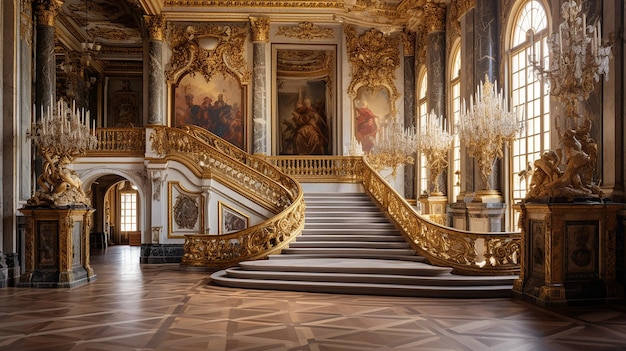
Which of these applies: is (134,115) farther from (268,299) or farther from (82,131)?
(268,299)

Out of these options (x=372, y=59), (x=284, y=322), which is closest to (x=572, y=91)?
(x=284, y=322)

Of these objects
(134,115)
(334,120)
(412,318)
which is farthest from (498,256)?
(134,115)

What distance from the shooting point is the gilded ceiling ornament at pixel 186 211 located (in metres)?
15.6

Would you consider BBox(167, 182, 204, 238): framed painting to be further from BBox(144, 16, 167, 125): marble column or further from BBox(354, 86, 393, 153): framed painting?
BBox(354, 86, 393, 153): framed painting

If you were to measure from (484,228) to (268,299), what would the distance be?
5.49 m

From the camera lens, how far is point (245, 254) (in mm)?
12266

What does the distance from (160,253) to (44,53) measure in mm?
5678

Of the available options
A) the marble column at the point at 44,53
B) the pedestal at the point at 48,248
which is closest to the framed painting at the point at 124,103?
the marble column at the point at 44,53

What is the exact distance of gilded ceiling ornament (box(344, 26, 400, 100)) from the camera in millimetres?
18891

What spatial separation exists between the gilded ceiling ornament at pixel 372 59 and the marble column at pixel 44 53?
8775 mm

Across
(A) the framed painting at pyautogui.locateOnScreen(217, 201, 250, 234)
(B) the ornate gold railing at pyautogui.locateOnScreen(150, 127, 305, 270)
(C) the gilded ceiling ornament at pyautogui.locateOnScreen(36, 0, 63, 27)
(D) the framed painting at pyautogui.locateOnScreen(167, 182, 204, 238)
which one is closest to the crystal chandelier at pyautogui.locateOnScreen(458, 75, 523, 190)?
(B) the ornate gold railing at pyautogui.locateOnScreen(150, 127, 305, 270)

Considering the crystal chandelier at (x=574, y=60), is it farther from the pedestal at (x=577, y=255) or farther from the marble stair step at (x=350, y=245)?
the marble stair step at (x=350, y=245)

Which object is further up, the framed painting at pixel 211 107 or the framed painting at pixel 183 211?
the framed painting at pixel 211 107

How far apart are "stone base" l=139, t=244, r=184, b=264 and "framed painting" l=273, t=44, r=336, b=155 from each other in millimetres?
5498
